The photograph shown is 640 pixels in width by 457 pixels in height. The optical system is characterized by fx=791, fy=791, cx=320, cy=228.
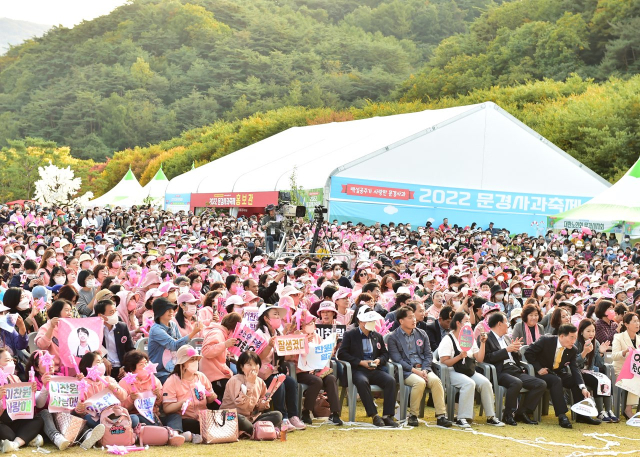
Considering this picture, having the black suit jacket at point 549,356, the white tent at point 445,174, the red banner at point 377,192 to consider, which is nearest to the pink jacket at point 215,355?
the black suit jacket at point 549,356

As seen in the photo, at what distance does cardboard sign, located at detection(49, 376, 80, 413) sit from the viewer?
19.9 feet

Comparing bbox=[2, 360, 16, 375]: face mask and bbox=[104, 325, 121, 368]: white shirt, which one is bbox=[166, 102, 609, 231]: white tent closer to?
bbox=[104, 325, 121, 368]: white shirt

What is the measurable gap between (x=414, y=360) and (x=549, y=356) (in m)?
1.48

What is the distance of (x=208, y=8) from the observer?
95312mm

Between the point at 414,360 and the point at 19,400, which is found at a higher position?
the point at 414,360

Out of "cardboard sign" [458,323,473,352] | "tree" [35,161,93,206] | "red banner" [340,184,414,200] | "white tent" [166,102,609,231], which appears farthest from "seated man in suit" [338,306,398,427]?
"tree" [35,161,93,206]

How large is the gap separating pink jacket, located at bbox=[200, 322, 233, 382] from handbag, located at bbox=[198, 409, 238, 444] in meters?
0.46

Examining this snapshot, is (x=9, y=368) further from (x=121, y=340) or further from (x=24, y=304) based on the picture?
(x=121, y=340)

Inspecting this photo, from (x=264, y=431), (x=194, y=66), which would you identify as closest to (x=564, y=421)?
(x=264, y=431)

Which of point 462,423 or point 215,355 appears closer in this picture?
point 215,355

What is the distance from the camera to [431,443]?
6.85 metres

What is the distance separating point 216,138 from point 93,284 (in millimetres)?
47349

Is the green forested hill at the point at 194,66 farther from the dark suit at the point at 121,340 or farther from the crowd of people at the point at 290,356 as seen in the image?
the dark suit at the point at 121,340

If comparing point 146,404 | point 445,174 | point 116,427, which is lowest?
point 116,427
